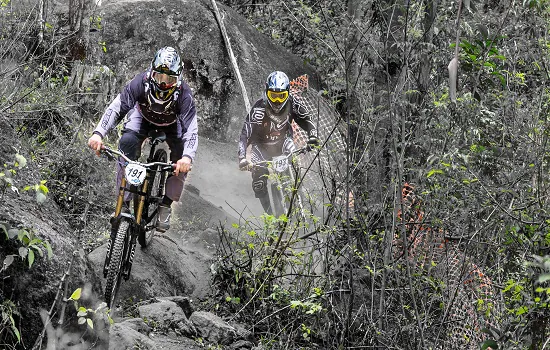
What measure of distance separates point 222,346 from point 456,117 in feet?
9.67

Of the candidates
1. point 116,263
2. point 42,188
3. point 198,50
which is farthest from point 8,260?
point 198,50

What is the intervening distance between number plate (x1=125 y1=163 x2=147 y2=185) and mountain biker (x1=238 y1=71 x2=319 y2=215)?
3579mm

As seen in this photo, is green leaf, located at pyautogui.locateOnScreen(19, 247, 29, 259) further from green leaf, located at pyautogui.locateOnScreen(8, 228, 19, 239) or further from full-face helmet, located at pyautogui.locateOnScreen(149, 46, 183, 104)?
full-face helmet, located at pyautogui.locateOnScreen(149, 46, 183, 104)

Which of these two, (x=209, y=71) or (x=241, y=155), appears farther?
(x=209, y=71)

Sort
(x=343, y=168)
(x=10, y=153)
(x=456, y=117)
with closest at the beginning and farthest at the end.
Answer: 1. (x=10, y=153)
2. (x=456, y=117)
3. (x=343, y=168)

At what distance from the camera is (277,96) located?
418 inches

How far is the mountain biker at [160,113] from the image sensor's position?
7723 mm

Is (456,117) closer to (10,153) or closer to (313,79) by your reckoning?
(10,153)

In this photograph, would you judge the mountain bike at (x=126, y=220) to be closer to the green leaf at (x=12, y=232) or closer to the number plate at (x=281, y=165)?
the green leaf at (x=12, y=232)

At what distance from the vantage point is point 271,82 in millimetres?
10609

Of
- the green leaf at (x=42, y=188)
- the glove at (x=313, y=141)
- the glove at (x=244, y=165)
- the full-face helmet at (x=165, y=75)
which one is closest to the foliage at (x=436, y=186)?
the glove at (x=313, y=141)

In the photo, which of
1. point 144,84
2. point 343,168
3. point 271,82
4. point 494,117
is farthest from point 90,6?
point 494,117

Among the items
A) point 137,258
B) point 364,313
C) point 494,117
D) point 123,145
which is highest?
point 494,117

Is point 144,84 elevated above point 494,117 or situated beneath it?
situated beneath
